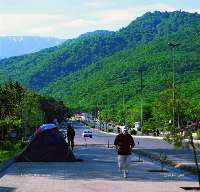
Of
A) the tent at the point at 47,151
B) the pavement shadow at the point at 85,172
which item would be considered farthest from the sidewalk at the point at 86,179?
the tent at the point at 47,151

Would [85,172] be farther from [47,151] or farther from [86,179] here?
[47,151]

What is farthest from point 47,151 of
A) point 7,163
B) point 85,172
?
point 85,172

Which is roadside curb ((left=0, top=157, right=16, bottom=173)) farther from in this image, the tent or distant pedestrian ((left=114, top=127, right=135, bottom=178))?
distant pedestrian ((left=114, top=127, right=135, bottom=178))

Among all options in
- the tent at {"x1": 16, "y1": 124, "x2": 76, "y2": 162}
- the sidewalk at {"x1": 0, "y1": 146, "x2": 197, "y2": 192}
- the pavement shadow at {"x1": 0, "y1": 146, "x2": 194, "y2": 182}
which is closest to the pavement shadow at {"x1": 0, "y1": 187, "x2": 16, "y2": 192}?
the sidewalk at {"x1": 0, "y1": 146, "x2": 197, "y2": 192}

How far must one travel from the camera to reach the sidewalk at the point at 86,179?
626 inches

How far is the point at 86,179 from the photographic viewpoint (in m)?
18.5

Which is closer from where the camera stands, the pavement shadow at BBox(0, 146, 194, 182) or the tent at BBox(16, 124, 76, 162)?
the pavement shadow at BBox(0, 146, 194, 182)

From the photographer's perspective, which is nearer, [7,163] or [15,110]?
[7,163]

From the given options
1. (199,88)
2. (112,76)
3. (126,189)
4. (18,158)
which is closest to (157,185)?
(126,189)

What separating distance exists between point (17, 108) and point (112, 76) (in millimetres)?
116424

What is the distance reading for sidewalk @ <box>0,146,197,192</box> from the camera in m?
15.9

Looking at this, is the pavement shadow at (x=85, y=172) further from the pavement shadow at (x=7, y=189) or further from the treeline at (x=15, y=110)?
the treeline at (x=15, y=110)

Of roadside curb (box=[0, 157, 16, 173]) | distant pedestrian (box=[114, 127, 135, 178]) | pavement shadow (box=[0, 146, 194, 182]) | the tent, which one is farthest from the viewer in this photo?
the tent

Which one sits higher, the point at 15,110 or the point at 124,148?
the point at 15,110
